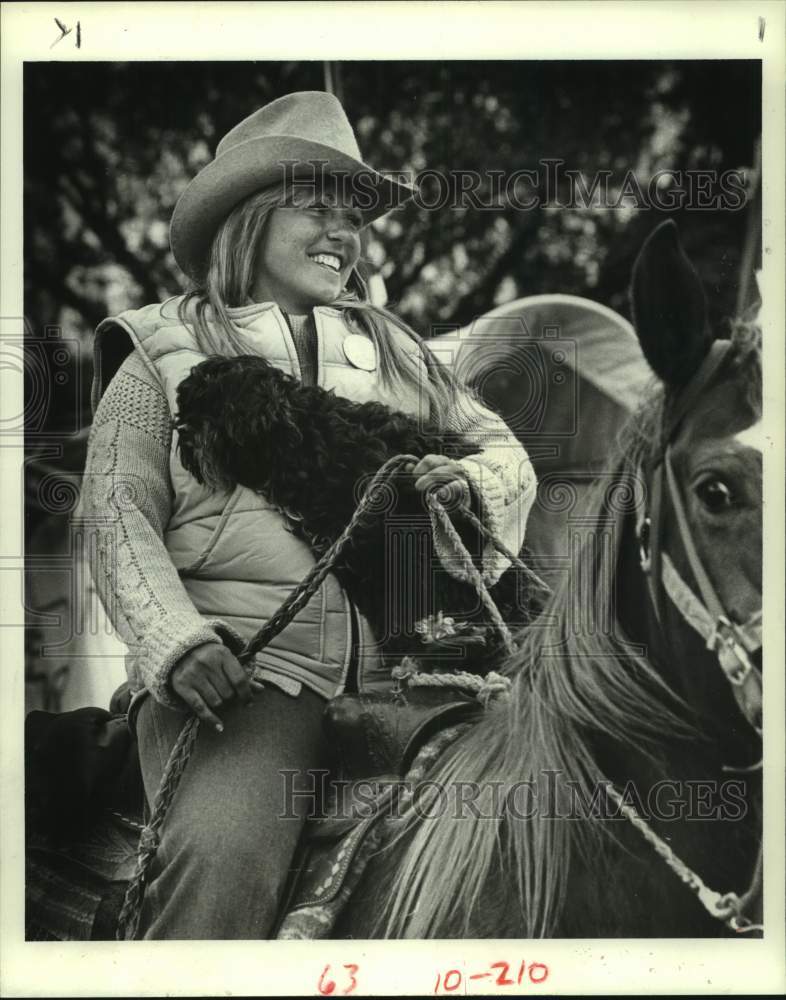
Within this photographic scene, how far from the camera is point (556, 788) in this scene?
278 cm

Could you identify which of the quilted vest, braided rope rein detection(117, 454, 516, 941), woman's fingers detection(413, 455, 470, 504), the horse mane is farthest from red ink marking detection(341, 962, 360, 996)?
woman's fingers detection(413, 455, 470, 504)

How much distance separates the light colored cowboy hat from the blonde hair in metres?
0.03

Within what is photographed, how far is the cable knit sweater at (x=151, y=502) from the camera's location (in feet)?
8.73

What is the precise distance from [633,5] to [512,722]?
1809 millimetres

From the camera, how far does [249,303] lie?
2.85 metres

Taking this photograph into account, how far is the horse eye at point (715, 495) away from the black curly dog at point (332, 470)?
501mm

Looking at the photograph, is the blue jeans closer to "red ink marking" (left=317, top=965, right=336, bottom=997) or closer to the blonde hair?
"red ink marking" (left=317, top=965, right=336, bottom=997)

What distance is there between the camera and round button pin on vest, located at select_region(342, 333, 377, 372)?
2832mm

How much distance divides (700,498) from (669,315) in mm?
466

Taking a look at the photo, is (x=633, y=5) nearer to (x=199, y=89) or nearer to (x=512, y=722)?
(x=199, y=89)

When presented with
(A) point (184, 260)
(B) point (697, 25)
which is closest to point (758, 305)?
(B) point (697, 25)

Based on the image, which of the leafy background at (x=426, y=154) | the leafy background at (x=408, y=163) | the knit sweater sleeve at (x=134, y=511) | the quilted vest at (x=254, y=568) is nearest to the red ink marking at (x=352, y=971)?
the quilted vest at (x=254, y=568)

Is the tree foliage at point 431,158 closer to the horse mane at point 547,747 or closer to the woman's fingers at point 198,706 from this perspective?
the horse mane at point 547,747

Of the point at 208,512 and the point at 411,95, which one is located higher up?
the point at 411,95
